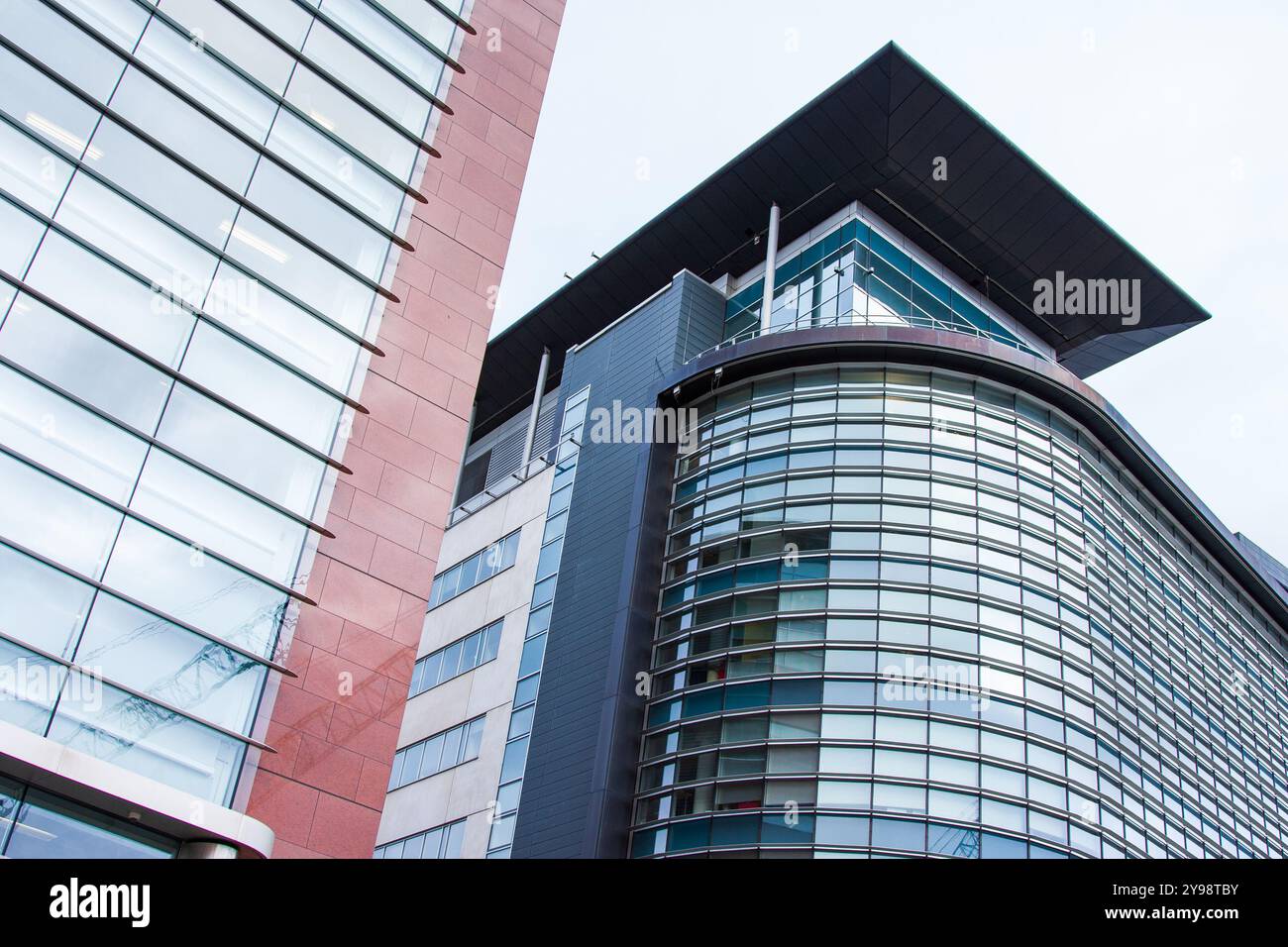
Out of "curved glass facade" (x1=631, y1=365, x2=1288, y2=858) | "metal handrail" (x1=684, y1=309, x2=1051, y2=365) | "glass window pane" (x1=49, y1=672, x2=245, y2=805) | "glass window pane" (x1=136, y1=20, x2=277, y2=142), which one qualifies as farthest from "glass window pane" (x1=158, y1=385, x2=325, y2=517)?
"metal handrail" (x1=684, y1=309, x2=1051, y2=365)

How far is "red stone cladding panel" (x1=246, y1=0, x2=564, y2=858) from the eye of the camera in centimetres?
1608

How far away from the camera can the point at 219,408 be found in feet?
54.4

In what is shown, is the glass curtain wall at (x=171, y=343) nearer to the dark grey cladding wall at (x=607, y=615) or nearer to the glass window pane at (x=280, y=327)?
the glass window pane at (x=280, y=327)

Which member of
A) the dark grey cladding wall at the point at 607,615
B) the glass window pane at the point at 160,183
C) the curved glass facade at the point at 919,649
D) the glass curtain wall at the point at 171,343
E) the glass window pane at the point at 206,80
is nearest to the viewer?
the glass curtain wall at the point at 171,343

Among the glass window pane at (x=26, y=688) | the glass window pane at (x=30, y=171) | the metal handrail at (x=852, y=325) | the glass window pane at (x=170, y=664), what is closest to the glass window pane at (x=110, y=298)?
the glass window pane at (x=30, y=171)

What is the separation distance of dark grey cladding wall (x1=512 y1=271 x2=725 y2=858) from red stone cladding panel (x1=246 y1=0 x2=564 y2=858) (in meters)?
16.4

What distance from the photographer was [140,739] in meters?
14.3

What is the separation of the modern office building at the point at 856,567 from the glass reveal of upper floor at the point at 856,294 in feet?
0.54

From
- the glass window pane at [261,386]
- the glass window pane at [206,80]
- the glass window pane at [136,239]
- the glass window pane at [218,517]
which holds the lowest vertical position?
the glass window pane at [218,517]

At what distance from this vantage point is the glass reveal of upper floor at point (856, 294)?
40.1 m

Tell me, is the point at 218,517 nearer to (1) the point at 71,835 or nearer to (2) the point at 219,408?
(2) the point at 219,408
